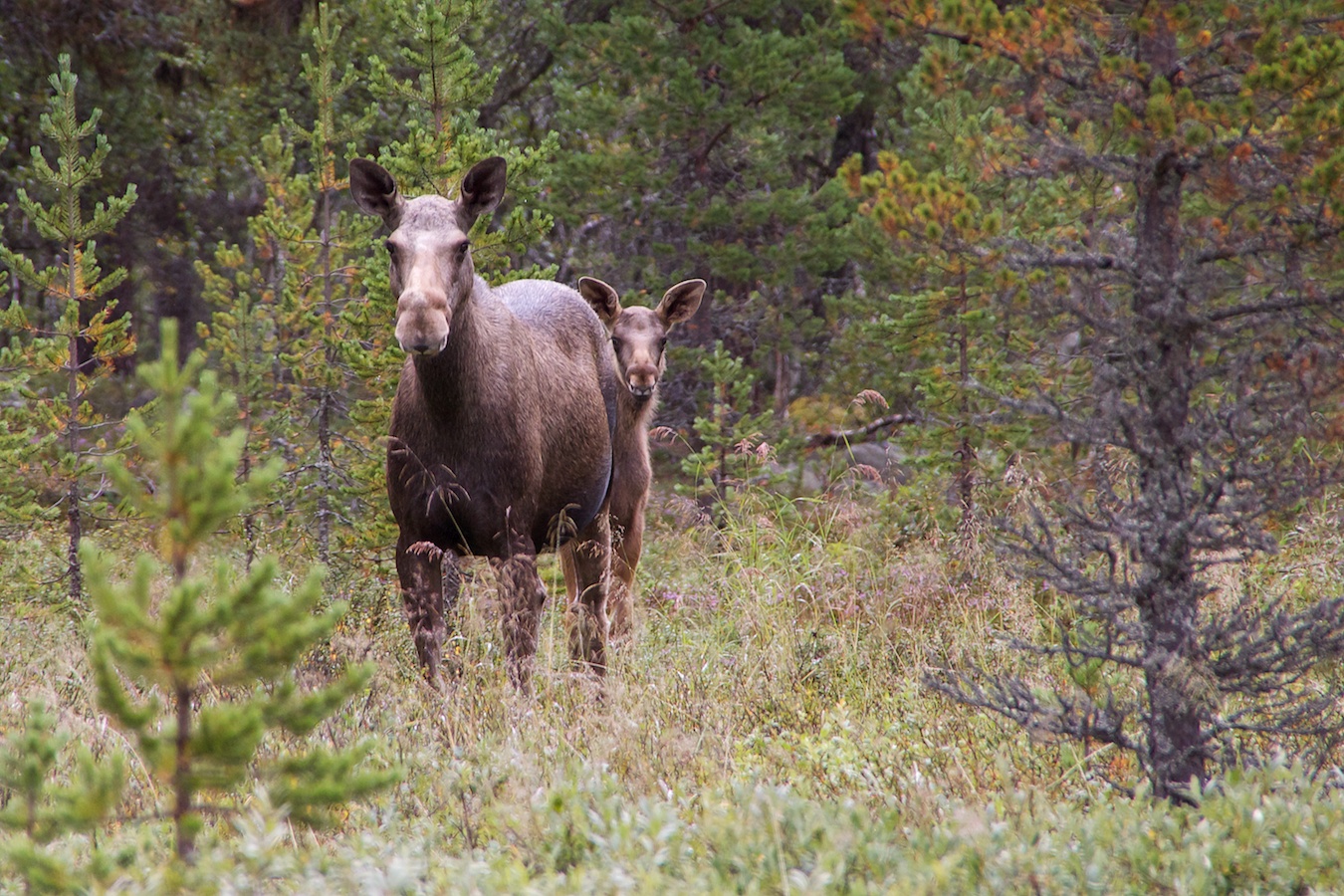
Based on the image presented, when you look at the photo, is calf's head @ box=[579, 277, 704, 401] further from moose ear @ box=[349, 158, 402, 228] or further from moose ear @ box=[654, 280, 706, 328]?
moose ear @ box=[349, 158, 402, 228]

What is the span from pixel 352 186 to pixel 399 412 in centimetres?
124

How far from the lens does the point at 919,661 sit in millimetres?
6566

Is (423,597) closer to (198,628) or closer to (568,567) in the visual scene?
(568,567)

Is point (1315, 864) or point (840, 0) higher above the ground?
point (840, 0)

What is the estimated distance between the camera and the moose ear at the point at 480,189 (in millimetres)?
6629

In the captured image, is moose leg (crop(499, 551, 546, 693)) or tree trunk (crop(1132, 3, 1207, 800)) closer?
tree trunk (crop(1132, 3, 1207, 800))

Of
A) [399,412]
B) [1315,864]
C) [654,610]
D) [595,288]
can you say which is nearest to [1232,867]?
[1315,864]

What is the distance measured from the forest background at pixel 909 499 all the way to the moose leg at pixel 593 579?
583 mm

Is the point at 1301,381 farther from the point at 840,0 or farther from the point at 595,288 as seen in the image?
the point at 595,288

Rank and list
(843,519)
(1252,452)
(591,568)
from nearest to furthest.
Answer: (1252,452) < (591,568) < (843,519)

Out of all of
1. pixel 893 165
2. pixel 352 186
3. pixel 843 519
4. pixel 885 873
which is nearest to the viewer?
pixel 885 873

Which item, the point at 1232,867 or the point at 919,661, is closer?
the point at 1232,867

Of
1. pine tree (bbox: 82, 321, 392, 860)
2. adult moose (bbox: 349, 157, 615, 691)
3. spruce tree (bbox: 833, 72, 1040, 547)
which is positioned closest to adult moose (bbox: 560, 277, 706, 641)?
adult moose (bbox: 349, 157, 615, 691)

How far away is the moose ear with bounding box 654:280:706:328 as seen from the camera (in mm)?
9414
